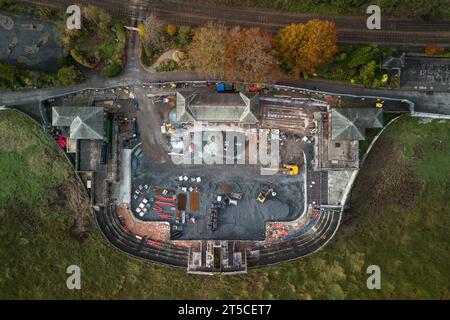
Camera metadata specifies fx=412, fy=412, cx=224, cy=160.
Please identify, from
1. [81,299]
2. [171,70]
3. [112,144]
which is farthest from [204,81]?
[81,299]

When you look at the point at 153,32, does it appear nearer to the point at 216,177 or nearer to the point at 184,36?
the point at 184,36

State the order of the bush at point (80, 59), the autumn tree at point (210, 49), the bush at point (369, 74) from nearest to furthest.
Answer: the autumn tree at point (210, 49)
the bush at point (369, 74)
the bush at point (80, 59)

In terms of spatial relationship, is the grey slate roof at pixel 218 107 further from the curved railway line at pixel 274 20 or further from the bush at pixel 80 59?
the bush at pixel 80 59

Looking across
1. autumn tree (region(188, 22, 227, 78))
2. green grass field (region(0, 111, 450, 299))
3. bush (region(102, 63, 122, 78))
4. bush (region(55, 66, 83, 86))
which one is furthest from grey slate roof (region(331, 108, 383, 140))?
bush (region(55, 66, 83, 86))

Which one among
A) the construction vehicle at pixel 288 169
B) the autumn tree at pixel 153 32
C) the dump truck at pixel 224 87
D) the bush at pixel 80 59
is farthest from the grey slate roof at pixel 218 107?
the bush at pixel 80 59

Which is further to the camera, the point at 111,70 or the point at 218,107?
the point at 111,70

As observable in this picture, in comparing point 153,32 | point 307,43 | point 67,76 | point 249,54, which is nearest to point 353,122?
point 307,43
